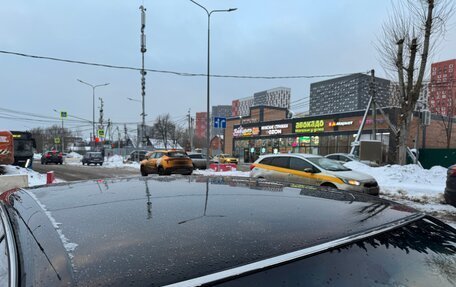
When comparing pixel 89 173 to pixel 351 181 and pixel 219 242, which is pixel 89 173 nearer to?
pixel 351 181

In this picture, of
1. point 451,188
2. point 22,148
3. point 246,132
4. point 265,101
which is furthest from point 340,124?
point 22,148

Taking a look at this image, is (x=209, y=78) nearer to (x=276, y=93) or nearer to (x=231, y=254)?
(x=231, y=254)

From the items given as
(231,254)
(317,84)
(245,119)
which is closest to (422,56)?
(317,84)

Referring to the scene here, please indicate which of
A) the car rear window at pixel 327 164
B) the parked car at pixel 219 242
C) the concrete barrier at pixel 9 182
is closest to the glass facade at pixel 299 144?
the car rear window at pixel 327 164

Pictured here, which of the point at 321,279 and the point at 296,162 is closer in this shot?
the point at 321,279

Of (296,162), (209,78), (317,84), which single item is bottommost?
(296,162)

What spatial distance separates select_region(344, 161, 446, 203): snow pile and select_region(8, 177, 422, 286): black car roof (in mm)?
9788

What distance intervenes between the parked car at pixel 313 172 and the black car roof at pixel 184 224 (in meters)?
6.55

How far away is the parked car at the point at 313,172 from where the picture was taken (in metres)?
8.83

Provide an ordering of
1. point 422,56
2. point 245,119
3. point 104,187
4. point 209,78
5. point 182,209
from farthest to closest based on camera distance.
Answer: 1. point 245,119
2. point 209,78
3. point 422,56
4. point 104,187
5. point 182,209

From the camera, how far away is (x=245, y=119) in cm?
5822

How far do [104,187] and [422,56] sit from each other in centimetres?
1882

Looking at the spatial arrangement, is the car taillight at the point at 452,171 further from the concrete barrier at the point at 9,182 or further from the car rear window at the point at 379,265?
the concrete barrier at the point at 9,182

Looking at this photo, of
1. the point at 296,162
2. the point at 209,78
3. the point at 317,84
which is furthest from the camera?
the point at 317,84
